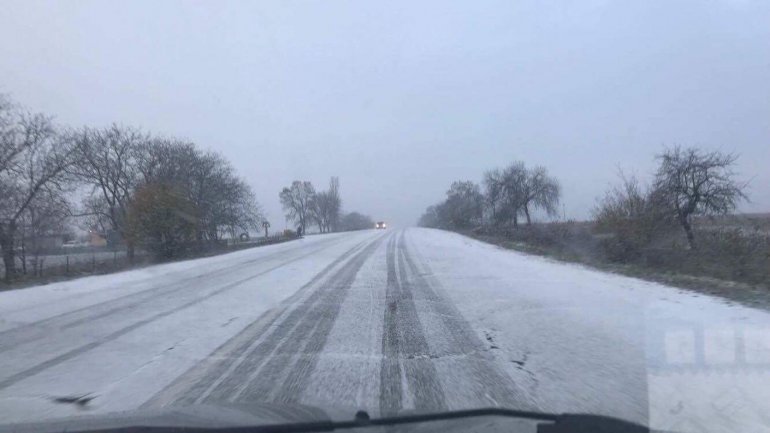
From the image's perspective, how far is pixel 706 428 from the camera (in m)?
5.20

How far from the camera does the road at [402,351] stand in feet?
20.1

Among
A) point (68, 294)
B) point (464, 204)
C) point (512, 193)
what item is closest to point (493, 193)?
point (512, 193)

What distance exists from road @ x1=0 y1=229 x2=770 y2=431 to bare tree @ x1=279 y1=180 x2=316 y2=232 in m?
114

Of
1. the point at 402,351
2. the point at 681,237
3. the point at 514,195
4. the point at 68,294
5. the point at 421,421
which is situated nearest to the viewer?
the point at 421,421

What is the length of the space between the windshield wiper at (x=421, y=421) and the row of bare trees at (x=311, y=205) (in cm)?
11877

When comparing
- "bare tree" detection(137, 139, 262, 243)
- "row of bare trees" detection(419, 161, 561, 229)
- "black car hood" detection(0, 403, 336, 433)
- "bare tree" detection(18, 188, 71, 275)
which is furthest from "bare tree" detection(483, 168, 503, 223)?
"black car hood" detection(0, 403, 336, 433)

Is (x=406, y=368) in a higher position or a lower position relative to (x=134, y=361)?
lower

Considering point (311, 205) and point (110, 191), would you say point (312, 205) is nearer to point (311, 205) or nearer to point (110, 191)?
point (311, 205)

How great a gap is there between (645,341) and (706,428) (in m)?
3.76

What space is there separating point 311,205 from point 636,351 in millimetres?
127123

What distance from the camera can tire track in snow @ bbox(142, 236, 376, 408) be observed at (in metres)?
6.29

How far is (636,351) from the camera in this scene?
8.23m

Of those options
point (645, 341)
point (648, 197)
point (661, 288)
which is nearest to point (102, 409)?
point (645, 341)

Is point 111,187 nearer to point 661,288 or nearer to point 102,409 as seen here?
point 661,288
